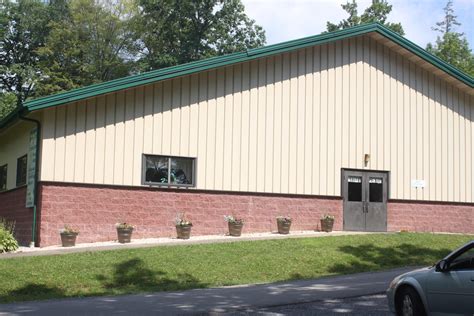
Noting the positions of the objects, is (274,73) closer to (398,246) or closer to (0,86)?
(398,246)

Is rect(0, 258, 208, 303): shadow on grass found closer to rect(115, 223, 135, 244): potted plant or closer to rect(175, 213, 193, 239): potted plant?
rect(115, 223, 135, 244): potted plant

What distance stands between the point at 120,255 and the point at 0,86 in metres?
40.5

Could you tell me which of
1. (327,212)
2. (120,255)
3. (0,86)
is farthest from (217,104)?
(0,86)

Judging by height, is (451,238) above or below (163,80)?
below

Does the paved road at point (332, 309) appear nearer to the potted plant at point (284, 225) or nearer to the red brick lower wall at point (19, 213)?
the potted plant at point (284, 225)

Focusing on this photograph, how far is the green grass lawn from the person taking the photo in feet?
42.1

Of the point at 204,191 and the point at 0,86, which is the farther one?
the point at 0,86

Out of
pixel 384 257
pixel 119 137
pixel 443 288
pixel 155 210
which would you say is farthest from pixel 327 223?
pixel 443 288

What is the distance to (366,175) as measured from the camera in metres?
22.8

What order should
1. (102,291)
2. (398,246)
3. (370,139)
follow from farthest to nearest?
(370,139)
(398,246)
(102,291)

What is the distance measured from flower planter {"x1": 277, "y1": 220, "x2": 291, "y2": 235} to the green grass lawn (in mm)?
1957

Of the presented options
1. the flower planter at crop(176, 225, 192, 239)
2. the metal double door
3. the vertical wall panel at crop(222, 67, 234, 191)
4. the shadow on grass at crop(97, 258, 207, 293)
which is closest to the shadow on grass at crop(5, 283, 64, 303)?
the shadow on grass at crop(97, 258, 207, 293)

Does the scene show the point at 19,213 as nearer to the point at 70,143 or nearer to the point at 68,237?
the point at 68,237

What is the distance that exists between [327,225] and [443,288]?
13.1 m
